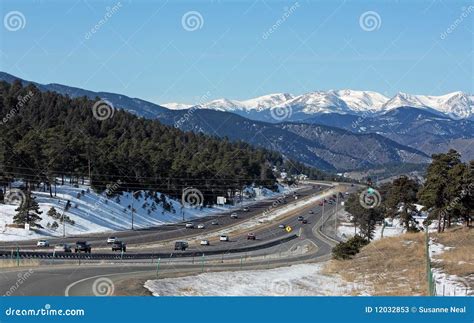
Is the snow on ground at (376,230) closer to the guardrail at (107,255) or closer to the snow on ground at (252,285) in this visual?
the guardrail at (107,255)

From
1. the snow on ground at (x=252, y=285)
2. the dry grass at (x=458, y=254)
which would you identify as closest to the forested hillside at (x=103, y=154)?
the dry grass at (x=458, y=254)

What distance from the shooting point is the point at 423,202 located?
230 ft

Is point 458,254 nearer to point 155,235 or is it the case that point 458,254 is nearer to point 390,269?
point 390,269

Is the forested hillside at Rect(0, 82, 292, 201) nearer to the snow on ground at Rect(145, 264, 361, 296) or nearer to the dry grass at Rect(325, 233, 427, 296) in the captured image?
the dry grass at Rect(325, 233, 427, 296)

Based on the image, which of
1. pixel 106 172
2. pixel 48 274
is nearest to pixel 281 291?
pixel 48 274

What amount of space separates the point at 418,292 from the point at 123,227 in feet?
271

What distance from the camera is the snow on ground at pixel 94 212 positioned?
91.9 m

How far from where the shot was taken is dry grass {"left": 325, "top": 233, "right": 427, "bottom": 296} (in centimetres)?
3384

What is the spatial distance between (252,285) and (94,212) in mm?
80601

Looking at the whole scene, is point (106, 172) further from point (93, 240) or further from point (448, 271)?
point (448, 271)

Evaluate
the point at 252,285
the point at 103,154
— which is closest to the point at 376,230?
the point at 103,154

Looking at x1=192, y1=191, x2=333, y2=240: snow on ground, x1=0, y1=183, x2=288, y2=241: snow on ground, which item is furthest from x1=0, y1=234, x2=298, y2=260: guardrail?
x1=0, y1=183, x2=288, y2=241: snow on ground

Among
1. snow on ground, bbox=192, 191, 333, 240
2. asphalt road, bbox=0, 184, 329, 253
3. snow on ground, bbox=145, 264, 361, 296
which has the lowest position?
snow on ground, bbox=145, 264, 361, 296

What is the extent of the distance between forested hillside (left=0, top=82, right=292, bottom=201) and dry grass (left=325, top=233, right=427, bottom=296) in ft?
156
